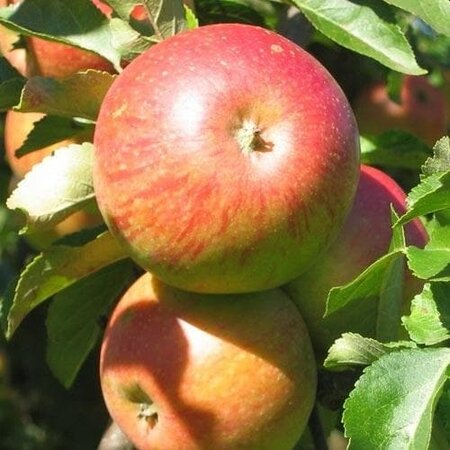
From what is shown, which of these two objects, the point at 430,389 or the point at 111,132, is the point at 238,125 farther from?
the point at 430,389

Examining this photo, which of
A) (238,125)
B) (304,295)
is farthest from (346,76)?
(238,125)

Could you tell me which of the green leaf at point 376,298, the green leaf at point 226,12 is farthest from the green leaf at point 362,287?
the green leaf at point 226,12

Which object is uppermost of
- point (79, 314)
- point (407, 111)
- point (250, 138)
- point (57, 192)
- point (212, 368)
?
point (250, 138)

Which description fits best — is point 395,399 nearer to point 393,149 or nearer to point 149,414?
point 149,414

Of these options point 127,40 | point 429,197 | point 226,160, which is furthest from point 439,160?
point 127,40

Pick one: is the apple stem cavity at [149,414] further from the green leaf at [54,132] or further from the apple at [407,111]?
the apple at [407,111]

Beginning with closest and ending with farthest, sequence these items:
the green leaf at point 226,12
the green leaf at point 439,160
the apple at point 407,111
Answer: the green leaf at point 439,160
the green leaf at point 226,12
the apple at point 407,111
